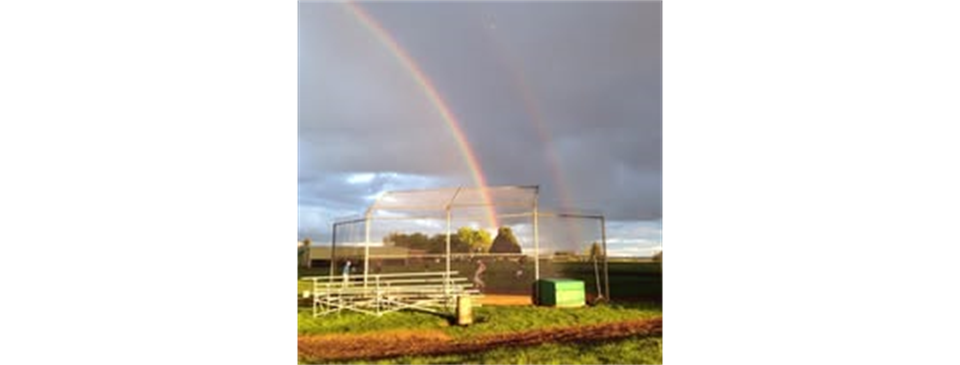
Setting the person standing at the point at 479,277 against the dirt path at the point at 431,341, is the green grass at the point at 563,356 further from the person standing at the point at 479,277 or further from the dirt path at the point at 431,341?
the person standing at the point at 479,277

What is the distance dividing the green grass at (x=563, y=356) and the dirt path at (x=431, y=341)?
0.82ft

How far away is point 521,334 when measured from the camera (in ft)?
19.9

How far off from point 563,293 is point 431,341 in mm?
2961

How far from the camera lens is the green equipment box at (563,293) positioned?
821cm

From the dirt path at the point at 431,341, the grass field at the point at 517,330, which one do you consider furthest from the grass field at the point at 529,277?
the dirt path at the point at 431,341

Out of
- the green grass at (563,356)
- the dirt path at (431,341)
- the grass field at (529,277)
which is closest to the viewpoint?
the green grass at (563,356)

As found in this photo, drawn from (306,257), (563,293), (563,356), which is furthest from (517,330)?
(306,257)

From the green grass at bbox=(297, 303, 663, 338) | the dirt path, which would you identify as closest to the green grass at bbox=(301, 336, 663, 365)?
the dirt path

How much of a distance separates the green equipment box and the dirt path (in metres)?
1.59

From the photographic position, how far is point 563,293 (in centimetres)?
823

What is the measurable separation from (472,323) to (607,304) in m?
2.76

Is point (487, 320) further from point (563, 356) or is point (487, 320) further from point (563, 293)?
point (563, 356)
